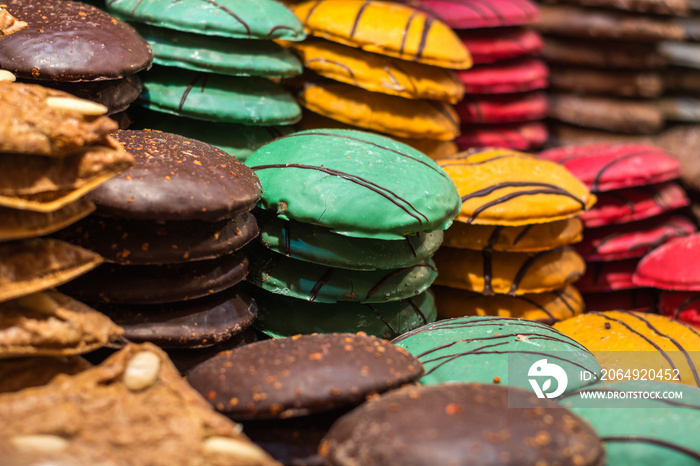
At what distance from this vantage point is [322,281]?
2088mm

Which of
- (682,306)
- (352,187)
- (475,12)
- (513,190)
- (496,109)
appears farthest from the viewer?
(496,109)

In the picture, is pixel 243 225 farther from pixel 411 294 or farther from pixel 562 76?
pixel 562 76

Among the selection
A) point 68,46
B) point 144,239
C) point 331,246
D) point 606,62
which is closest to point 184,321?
point 144,239

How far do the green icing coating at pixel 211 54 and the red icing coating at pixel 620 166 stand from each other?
146 centimetres

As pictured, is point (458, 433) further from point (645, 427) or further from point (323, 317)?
point (323, 317)

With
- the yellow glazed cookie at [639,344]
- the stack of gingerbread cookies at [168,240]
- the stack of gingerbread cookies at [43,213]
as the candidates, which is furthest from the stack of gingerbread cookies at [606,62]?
the stack of gingerbread cookies at [43,213]

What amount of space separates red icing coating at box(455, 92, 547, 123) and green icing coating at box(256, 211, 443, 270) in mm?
1480

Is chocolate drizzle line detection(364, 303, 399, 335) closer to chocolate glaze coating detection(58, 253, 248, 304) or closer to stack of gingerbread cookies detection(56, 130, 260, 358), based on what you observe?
stack of gingerbread cookies detection(56, 130, 260, 358)

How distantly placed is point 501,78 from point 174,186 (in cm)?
223

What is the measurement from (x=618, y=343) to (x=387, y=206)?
0.96 m

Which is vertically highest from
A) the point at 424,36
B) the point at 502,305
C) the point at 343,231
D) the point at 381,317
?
the point at 424,36

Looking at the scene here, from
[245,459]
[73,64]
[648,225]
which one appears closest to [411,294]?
[245,459]

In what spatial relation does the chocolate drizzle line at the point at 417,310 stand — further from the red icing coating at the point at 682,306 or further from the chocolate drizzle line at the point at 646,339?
the red icing coating at the point at 682,306

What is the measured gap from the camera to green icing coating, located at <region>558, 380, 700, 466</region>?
58.4 inches
